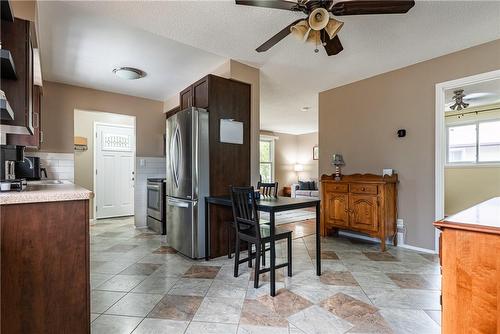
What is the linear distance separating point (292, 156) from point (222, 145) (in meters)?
6.75

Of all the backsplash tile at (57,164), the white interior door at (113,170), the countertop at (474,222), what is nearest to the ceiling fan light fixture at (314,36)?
the countertop at (474,222)

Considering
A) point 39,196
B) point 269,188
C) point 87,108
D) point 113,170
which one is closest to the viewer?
point 39,196

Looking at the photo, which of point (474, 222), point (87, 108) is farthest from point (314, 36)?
point (87, 108)

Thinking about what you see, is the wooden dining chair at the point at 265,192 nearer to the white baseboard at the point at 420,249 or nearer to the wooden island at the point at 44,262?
the wooden island at the point at 44,262

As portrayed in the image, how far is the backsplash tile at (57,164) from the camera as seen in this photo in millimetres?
3927

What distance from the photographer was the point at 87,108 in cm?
434

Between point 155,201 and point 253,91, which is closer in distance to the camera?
point 253,91

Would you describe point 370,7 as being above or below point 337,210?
above

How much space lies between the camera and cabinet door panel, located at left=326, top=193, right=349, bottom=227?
3723mm

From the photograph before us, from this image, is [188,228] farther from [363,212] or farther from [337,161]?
[337,161]

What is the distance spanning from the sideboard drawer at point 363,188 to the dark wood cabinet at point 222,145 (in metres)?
1.48

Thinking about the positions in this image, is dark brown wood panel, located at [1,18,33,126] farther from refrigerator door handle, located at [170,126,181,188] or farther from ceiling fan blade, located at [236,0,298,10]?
refrigerator door handle, located at [170,126,181,188]

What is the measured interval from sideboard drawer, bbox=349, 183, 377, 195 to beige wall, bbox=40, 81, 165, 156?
3.56m

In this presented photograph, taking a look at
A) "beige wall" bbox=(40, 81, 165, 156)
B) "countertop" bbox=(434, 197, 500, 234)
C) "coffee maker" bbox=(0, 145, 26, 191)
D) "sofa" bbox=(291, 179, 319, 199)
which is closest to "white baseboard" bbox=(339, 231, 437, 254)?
"countertop" bbox=(434, 197, 500, 234)
